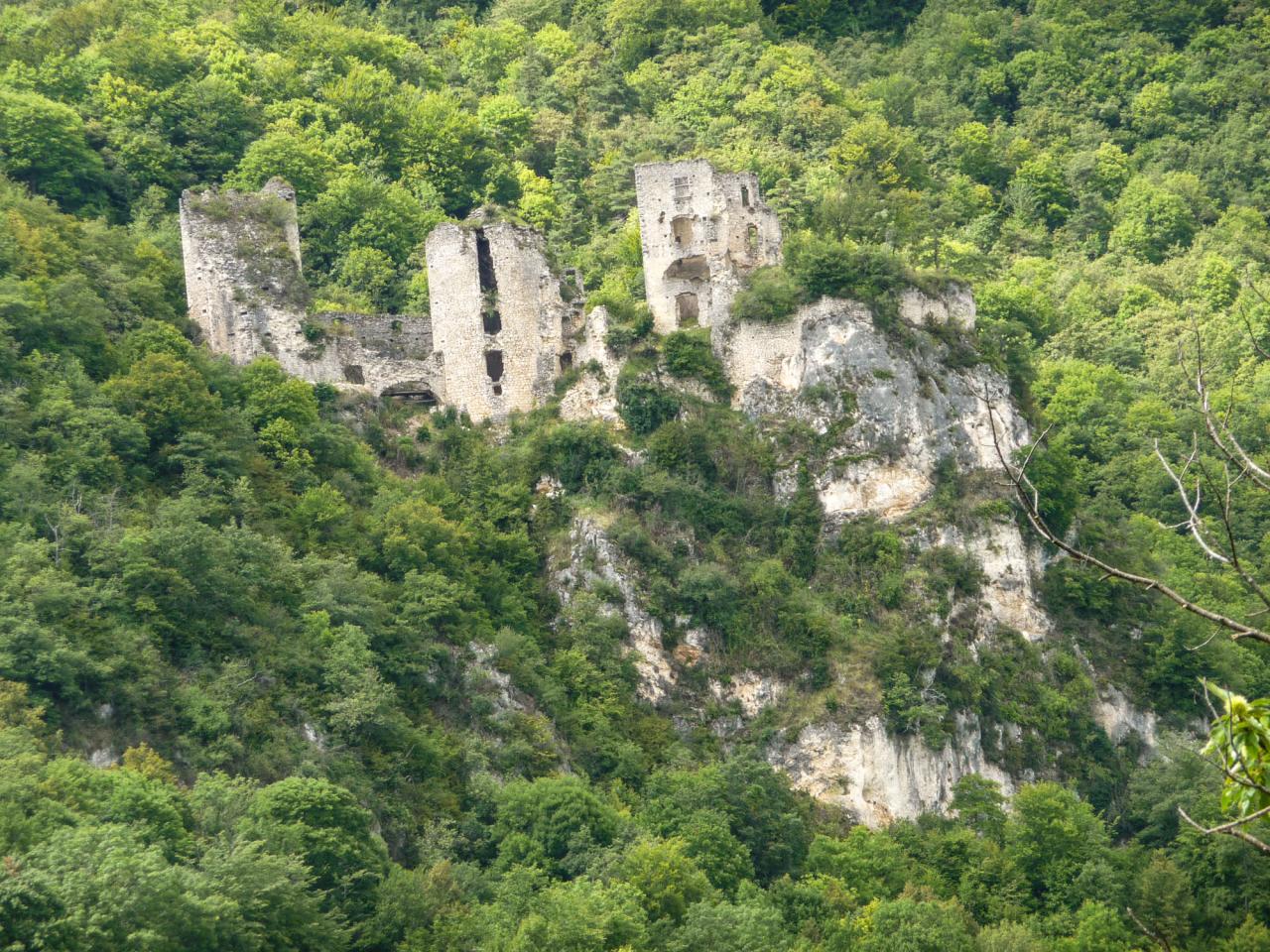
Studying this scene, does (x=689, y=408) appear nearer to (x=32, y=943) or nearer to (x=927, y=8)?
(x=32, y=943)

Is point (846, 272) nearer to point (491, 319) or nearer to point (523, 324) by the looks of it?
point (523, 324)

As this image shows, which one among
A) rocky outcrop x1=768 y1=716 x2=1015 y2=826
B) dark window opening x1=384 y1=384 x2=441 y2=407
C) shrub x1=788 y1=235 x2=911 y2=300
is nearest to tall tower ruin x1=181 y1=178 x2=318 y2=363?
dark window opening x1=384 y1=384 x2=441 y2=407

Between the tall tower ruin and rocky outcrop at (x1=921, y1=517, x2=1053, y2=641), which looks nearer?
rocky outcrop at (x1=921, y1=517, x2=1053, y2=641)

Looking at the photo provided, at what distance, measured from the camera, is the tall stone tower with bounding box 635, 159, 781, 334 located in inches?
2109

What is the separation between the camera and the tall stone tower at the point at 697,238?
53562mm

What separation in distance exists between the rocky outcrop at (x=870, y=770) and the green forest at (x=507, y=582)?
425 mm

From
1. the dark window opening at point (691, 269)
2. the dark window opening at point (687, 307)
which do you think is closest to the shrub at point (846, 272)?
the dark window opening at point (691, 269)

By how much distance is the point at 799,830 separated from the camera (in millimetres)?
45688

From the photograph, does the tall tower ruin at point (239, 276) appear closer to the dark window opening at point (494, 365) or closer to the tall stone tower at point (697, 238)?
the dark window opening at point (494, 365)

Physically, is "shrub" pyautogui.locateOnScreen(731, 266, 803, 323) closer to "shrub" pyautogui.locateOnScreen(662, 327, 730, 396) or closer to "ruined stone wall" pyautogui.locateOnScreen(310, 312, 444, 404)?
"shrub" pyautogui.locateOnScreen(662, 327, 730, 396)

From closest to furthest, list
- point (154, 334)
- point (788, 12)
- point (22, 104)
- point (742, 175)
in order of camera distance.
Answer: point (154, 334)
point (742, 175)
point (22, 104)
point (788, 12)

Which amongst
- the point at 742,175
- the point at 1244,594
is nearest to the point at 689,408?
the point at 742,175

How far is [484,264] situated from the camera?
52938mm

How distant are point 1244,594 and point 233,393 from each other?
24.9 meters
